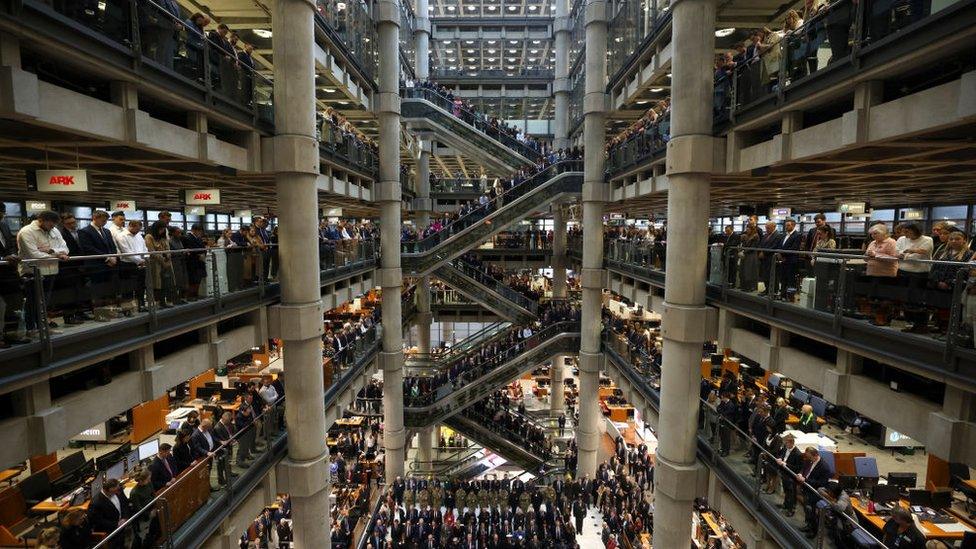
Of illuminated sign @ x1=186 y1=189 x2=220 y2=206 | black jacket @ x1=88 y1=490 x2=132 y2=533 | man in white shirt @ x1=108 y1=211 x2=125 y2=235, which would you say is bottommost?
black jacket @ x1=88 y1=490 x2=132 y2=533

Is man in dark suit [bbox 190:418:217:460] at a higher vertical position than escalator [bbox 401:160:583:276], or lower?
lower

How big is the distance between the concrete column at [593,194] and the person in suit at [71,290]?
56.1ft

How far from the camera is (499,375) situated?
22.8 meters

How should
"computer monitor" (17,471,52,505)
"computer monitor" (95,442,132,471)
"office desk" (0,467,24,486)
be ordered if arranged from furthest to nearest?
"office desk" (0,467,24,486)
"computer monitor" (95,442,132,471)
"computer monitor" (17,471,52,505)

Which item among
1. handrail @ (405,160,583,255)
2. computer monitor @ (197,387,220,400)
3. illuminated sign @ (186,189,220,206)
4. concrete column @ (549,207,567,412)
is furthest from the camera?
concrete column @ (549,207,567,412)

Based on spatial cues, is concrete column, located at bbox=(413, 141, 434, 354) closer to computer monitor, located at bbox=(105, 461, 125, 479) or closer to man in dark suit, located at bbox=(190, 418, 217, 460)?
computer monitor, located at bbox=(105, 461, 125, 479)

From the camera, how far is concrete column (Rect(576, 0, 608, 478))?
20.4 metres

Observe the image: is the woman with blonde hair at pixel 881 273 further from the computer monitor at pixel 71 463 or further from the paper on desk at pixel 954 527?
the computer monitor at pixel 71 463

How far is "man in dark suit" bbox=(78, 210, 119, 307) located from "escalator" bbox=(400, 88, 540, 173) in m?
17.4

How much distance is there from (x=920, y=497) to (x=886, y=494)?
2.59 feet

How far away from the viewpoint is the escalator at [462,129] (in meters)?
23.4

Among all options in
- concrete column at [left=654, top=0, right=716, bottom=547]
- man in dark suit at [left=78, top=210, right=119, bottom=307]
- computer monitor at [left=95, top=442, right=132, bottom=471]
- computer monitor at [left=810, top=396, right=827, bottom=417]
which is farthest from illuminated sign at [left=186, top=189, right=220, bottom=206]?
computer monitor at [left=810, top=396, right=827, bottom=417]

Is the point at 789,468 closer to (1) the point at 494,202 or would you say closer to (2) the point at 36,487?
(1) the point at 494,202

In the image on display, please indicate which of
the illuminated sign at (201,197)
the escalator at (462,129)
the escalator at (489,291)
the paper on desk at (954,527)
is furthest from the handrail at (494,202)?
the paper on desk at (954,527)
